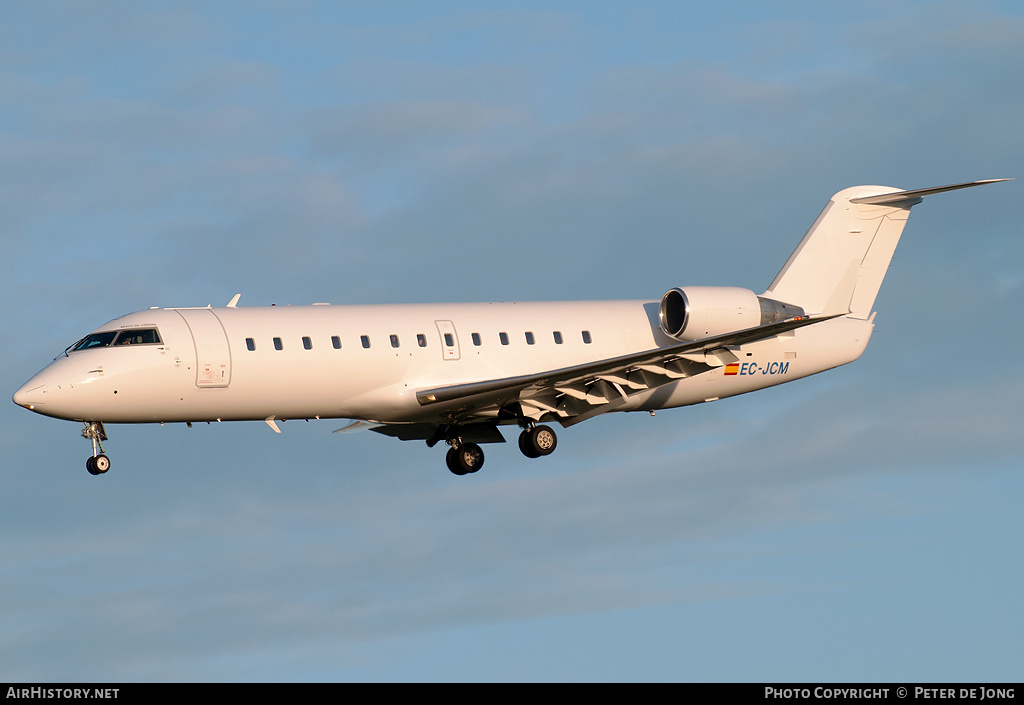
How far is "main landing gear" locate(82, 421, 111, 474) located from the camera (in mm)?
35906

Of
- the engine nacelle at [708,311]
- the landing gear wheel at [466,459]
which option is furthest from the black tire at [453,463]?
the engine nacelle at [708,311]

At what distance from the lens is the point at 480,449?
40875 millimetres

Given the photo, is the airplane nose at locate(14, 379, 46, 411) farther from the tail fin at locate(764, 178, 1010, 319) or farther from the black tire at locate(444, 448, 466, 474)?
the tail fin at locate(764, 178, 1010, 319)

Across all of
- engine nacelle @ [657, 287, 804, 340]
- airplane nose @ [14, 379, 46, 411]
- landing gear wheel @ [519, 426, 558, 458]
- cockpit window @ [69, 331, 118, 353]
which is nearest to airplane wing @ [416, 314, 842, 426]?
landing gear wheel @ [519, 426, 558, 458]

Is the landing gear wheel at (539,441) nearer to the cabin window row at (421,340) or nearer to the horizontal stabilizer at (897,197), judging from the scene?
the cabin window row at (421,340)

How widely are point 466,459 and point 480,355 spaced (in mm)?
3276

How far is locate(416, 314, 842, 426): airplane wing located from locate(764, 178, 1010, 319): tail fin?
19.1 ft

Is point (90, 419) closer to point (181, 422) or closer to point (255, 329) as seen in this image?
point (181, 422)

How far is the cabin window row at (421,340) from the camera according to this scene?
36.6 m

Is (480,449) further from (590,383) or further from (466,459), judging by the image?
(590,383)

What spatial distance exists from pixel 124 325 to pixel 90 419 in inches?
94.1

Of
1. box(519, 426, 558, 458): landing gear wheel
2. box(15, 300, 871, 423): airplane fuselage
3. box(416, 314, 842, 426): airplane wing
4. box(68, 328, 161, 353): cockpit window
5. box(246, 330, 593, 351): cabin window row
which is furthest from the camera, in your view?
box(519, 426, 558, 458): landing gear wheel
